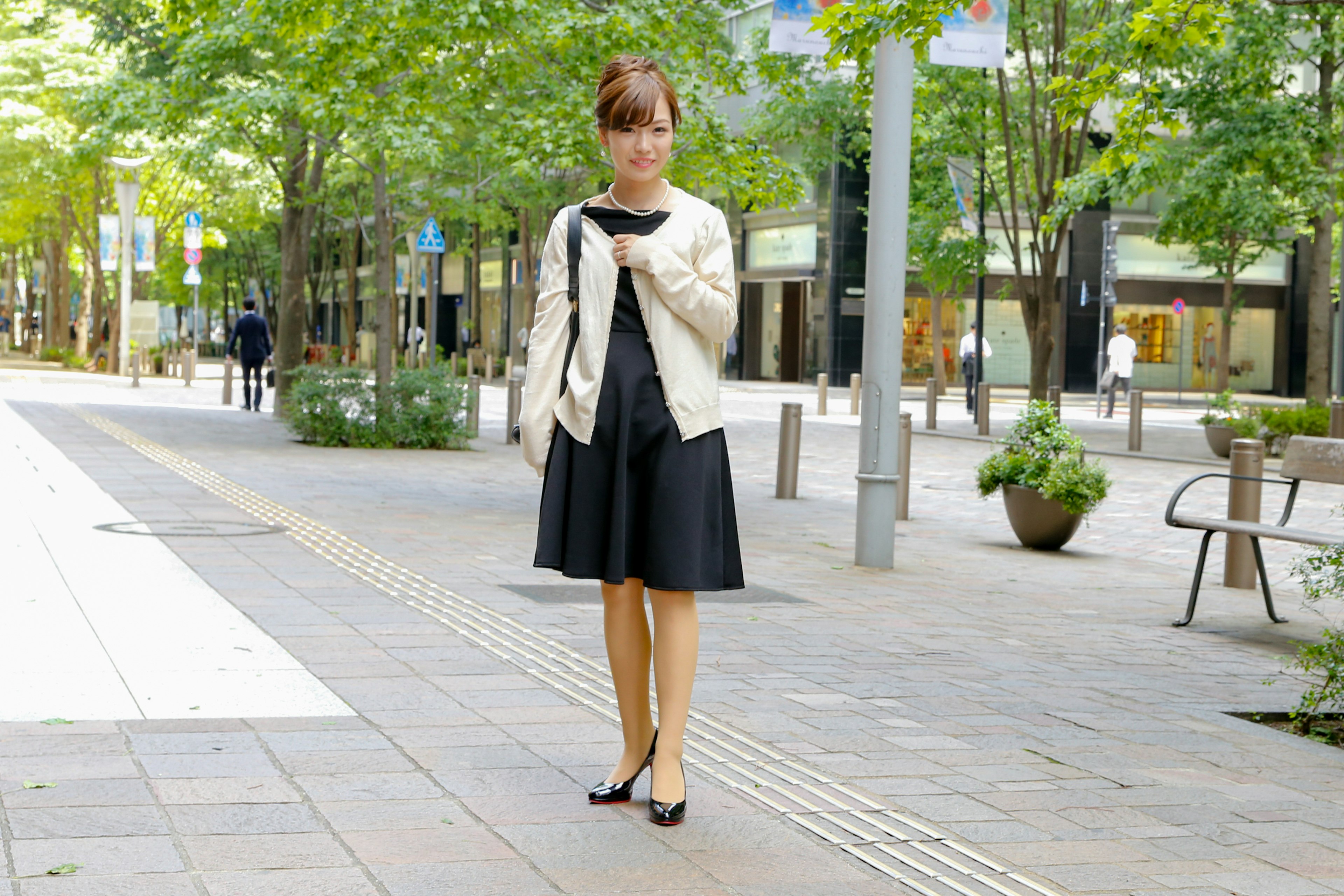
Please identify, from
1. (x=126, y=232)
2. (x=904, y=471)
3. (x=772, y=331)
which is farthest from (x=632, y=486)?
(x=772, y=331)

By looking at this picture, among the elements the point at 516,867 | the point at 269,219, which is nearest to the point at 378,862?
the point at 516,867

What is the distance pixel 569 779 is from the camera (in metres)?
4.35

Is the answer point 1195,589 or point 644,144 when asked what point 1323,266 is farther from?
point 644,144

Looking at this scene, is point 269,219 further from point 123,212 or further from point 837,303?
point 837,303

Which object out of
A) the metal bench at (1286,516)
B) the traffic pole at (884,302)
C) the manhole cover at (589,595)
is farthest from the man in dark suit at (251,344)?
the metal bench at (1286,516)

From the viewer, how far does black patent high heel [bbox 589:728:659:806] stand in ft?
13.6

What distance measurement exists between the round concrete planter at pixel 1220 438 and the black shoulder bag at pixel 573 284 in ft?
59.7

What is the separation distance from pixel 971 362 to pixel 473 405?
15187 mm

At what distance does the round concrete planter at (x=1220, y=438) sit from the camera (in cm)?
2077

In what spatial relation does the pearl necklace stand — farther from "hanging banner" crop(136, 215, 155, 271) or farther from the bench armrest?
"hanging banner" crop(136, 215, 155, 271)

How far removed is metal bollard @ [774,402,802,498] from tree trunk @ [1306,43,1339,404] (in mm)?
10597

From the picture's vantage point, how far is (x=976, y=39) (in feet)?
35.9

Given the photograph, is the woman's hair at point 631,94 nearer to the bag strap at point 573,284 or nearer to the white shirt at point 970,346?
the bag strap at point 573,284

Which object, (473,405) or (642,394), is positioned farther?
(473,405)
